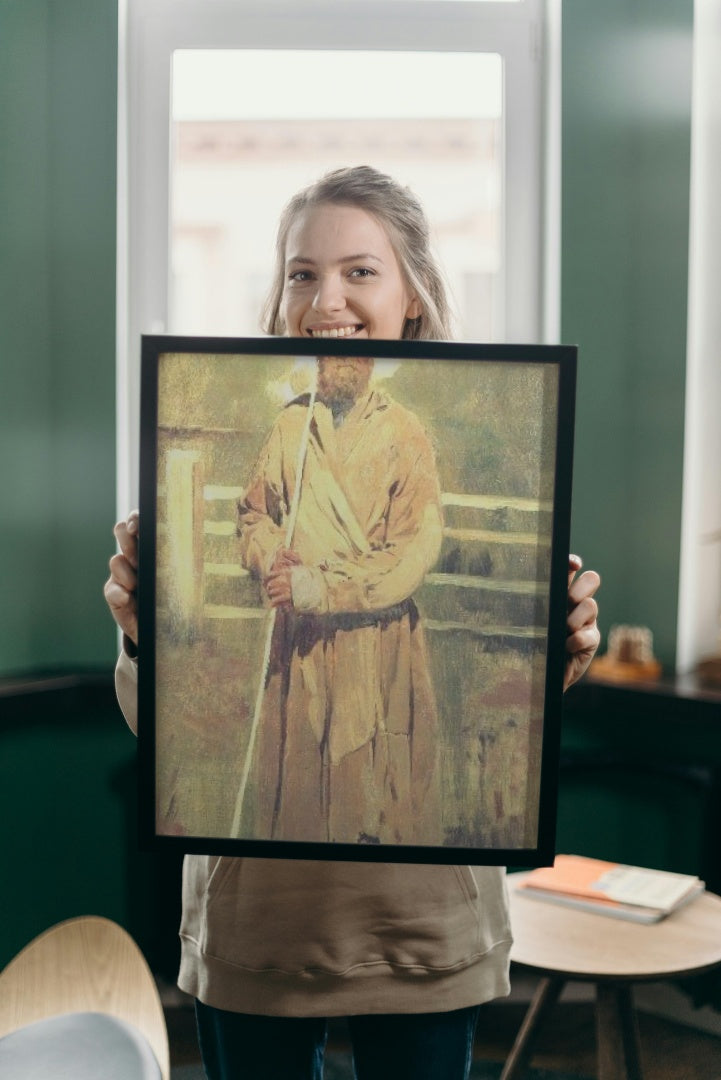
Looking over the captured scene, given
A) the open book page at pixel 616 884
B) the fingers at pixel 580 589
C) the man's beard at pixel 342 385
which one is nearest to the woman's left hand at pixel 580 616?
the fingers at pixel 580 589

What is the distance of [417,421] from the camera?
0.95m

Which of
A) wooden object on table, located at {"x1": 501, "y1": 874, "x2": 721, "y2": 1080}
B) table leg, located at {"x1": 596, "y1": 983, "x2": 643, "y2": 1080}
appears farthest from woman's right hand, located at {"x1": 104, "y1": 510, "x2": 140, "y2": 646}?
table leg, located at {"x1": 596, "y1": 983, "x2": 643, "y2": 1080}

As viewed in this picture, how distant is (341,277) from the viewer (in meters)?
1.12

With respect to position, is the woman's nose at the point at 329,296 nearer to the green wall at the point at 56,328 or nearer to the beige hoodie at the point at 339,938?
the beige hoodie at the point at 339,938

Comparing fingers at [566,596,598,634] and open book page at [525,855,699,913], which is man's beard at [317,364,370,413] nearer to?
fingers at [566,596,598,634]

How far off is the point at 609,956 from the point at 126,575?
1116mm

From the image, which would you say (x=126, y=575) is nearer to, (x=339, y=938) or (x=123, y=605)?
(x=123, y=605)

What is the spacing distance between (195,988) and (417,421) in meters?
0.63

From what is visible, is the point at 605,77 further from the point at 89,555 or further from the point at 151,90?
the point at 89,555

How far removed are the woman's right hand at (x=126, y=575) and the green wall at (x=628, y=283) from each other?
1.78 m

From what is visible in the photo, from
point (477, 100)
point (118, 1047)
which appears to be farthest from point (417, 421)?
point (477, 100)

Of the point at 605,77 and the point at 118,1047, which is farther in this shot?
the point at 605,77

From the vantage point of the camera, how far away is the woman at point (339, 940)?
1.03 metres

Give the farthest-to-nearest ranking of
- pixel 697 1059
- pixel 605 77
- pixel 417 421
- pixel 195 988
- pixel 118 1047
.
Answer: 1. pixel 605 77
2. pixel 697 1059
3. pixel 195 988
4. pixel 417 421
5. pixel 118 1047
